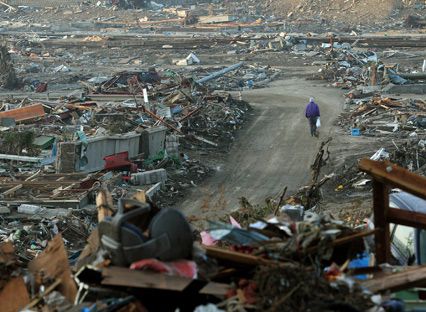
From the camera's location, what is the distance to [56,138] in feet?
65.3

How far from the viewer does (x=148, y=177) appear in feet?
56.4

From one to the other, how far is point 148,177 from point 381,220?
434 inches

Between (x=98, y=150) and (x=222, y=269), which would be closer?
(x=222, y=269)

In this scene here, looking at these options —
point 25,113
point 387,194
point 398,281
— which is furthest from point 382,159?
point 398,281

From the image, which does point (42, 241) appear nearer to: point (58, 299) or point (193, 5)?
point (58, 299)

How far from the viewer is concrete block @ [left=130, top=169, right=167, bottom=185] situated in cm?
1719

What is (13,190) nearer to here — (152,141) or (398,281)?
(152,141)

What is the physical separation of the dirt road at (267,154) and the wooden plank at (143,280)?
7.63 meters

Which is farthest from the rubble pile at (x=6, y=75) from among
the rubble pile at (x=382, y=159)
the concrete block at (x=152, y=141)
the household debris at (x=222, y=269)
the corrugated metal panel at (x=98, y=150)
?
the household debris at (x=222, y=269)

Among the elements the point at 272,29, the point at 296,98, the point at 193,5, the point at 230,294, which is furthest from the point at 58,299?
the point at 193,5

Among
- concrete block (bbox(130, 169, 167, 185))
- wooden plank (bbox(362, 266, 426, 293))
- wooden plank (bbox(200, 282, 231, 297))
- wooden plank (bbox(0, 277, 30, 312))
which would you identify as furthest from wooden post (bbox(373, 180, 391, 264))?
concrete block (bbox(130, 169, 167, 185))

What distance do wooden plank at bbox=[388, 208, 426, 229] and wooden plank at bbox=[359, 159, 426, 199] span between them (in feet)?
1.03

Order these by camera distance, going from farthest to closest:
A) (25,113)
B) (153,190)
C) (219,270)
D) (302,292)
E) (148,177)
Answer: (25,113)
(148,177)
(153,190)
(219,270)
(302,292)

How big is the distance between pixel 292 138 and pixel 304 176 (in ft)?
12.6
